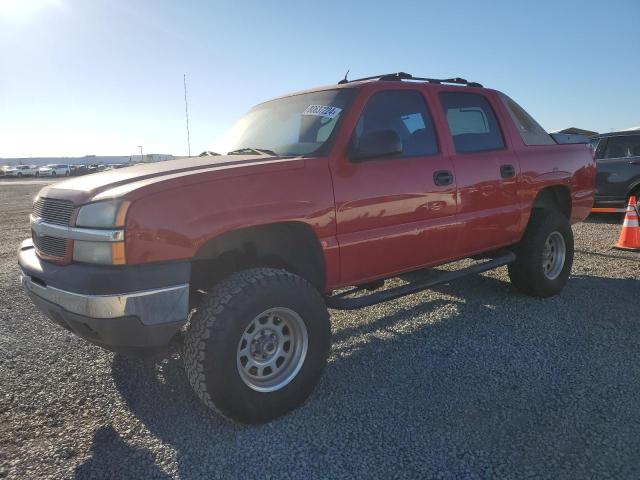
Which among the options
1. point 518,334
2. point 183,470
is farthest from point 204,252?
point 518,334

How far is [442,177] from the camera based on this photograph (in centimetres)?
371

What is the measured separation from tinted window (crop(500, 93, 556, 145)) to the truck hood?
2651mm

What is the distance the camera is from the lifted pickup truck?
248 centimetres

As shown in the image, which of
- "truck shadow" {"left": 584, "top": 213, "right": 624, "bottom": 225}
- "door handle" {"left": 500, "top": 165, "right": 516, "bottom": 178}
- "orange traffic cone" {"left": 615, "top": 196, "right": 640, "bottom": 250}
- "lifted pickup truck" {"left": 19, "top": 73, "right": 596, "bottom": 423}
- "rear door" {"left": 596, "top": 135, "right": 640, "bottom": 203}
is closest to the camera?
"lifted pickup truck" {"left": 19, "top": 73, "right": 596, "bottom": 423}

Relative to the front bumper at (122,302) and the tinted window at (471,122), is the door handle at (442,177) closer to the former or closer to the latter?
the tinted window at (471,122)

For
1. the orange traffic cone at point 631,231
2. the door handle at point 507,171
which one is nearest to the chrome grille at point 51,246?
the door handle at point 507,171

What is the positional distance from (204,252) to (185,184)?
429 mm

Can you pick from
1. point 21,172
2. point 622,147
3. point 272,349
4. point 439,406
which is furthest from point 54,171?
point 439,406

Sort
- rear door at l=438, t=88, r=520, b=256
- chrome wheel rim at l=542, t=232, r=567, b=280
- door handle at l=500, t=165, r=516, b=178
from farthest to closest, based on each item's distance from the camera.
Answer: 1. chrome wheel rim at l=542, t=232, r=567, b=280
2. door handle at l=500, t=165, r=516, b=178
3. rear door at l=438, t=88, r=520, b=256

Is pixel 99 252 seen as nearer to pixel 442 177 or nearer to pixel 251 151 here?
pixel 251 151

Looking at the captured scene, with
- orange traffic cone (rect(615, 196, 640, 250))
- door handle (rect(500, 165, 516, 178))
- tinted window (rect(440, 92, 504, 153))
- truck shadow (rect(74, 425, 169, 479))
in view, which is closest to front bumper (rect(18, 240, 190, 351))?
truck shadow (rect(74, 425, 169, 479))

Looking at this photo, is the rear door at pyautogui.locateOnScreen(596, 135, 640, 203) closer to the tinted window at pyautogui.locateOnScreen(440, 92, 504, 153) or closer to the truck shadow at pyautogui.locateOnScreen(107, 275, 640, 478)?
the truck shadow at pyautogui.locateOnScreen(107, 275, 640, 478)

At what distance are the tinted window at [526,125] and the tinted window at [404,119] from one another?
49.8 inches

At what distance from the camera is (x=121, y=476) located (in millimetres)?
2340
